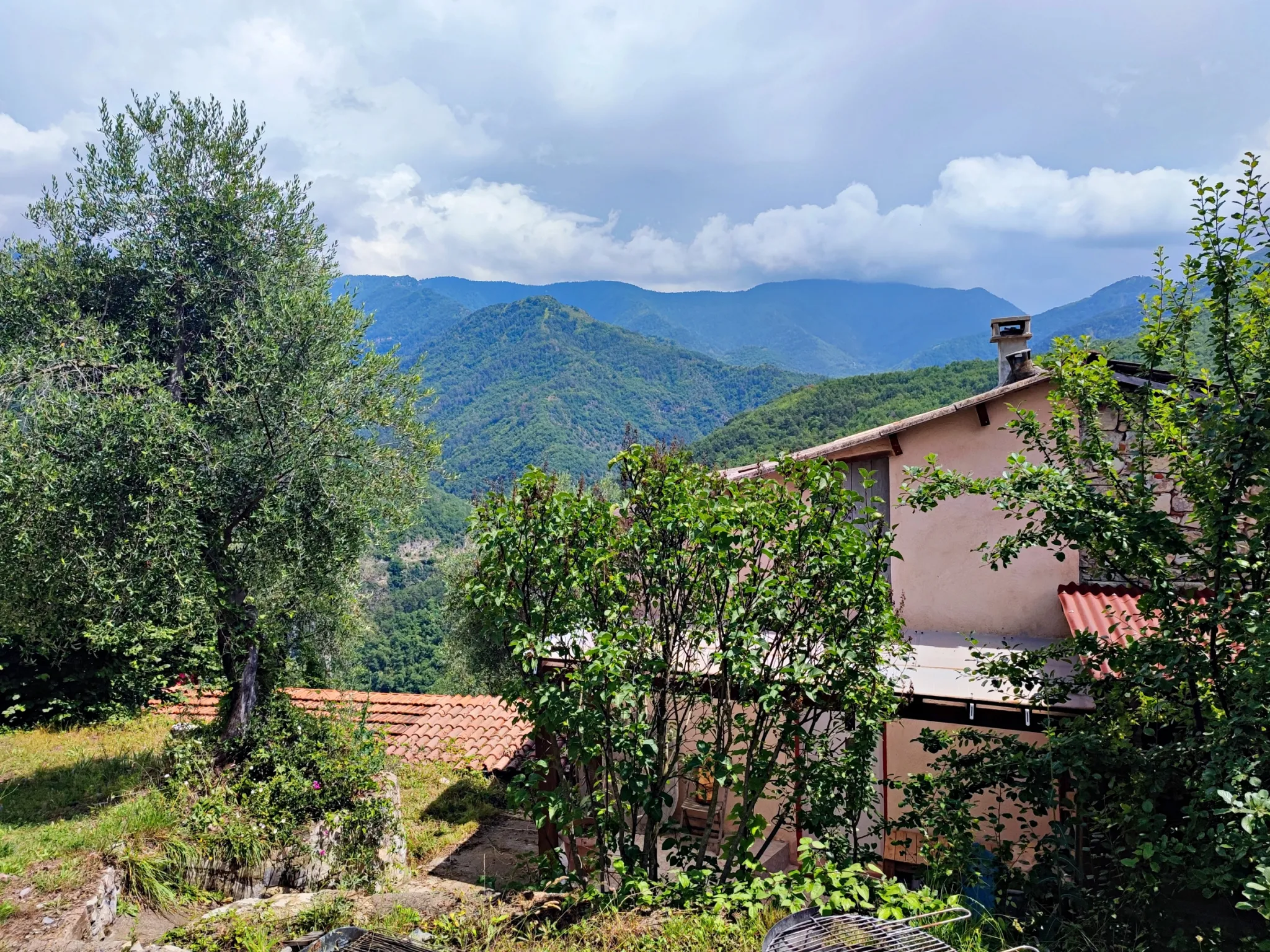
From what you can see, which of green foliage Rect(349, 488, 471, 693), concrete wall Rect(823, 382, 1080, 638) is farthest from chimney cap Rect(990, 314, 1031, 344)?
green foliage Rect(349, 488, 471, 693)

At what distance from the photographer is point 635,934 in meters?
4.81

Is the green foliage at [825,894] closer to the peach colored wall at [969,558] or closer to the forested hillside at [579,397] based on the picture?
the peach colored wall at [969,558]

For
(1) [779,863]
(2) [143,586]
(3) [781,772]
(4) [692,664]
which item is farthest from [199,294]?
(1) [779,863]

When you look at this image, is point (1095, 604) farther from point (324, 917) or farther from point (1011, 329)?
point (324, 917)

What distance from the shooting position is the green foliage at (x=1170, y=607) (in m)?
4.47

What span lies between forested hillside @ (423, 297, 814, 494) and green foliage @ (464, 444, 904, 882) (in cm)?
10574

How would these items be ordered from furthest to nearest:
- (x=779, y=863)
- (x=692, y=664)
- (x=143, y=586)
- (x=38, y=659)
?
1. (x=38, y=659)
2. (x=779, y=863)
3. (x=143, y=586)
4. (x=692, y=664)

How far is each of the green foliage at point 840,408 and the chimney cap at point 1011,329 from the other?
24.5m

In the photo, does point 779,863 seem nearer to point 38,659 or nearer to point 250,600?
point 250,600

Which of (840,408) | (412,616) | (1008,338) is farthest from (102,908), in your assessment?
(412,616)

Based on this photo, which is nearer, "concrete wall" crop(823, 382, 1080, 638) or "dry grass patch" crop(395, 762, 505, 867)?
"dry grass patch" crop(395, 762, 505, 867)

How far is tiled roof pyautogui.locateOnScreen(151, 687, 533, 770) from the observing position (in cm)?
1239

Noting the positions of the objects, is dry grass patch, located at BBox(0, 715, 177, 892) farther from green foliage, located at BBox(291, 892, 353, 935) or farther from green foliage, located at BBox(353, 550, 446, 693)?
green foliage, located at BBox(353, 550, 446, 693)

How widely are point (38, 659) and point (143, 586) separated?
270 inches
